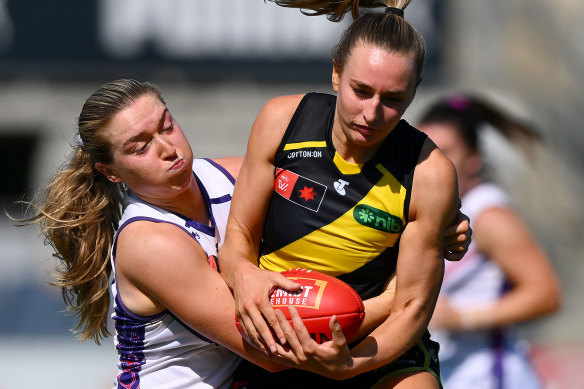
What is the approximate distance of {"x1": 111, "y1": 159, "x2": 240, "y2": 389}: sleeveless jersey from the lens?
3.17 m

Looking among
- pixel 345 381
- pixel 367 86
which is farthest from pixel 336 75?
pixel 345 381

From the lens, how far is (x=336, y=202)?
2.91 m

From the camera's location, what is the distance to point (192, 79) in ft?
31.9

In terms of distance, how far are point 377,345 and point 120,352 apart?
3.31ft

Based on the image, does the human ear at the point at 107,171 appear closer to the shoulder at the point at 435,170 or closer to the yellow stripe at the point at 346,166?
the yellow stripe at the point at 346,166

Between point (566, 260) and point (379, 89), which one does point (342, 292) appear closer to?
point (379, 89)

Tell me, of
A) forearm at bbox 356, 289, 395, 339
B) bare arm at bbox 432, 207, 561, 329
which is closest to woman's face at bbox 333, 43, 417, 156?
forearm at bbox 356, 289, 395, 339

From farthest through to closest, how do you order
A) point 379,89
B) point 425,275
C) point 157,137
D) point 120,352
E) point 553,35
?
point 553,35 → point 120,352 → point 157,137 → point 425,275 → point 379,89

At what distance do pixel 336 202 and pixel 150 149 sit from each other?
662mm

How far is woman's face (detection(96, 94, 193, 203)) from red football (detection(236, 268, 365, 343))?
606mm

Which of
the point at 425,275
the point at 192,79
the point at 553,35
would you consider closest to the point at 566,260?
the point at 553,35

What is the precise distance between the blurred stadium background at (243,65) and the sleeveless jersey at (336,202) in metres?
6.14

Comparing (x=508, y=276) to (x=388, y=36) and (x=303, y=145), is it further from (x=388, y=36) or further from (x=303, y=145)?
(x=388, y=36)

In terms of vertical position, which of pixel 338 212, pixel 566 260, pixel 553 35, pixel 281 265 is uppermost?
pixel 338 212
